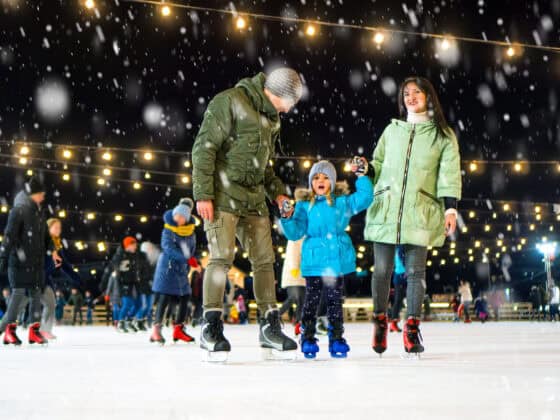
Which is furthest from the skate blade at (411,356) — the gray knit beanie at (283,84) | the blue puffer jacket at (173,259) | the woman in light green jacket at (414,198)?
the blue puffer jacket at (173,259)

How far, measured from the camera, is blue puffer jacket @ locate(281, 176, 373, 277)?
13.2 feet

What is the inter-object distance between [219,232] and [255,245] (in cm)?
25

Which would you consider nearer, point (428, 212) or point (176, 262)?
point (428, 212)

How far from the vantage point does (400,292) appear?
28.0 feet

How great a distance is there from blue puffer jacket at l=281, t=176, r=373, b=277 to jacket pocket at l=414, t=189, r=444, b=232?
0.27m

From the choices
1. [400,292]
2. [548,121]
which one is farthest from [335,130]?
[400,292]

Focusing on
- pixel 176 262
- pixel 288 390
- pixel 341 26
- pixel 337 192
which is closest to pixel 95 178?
pixel 341 26

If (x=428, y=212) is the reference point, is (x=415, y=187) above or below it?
above

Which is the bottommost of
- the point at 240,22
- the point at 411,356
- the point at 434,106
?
the point at 411,356

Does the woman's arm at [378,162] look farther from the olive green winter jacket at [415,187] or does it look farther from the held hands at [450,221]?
the held hands at [450,221]

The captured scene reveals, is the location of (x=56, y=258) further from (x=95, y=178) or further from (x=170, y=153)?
(x=95, y=178)

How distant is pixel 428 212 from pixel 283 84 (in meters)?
1.06

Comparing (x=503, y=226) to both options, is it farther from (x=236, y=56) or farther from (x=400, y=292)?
(x=400, y=292)

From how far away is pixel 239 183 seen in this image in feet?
12.0
